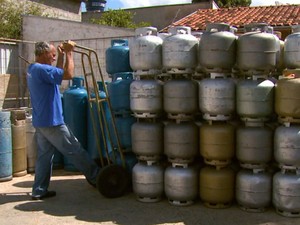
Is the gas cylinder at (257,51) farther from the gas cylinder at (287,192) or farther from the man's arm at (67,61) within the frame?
the man's arm at (67,61)

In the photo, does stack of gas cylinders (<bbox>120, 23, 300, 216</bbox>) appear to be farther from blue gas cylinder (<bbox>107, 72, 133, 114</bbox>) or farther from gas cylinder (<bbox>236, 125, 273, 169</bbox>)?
blue gas cylinder (<bbox>107, 72, 133, 114</bbox>)

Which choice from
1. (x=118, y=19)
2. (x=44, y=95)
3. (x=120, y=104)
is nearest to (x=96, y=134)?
(x=120, y=104)

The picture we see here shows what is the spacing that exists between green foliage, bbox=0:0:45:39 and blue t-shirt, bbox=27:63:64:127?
11.5 meters

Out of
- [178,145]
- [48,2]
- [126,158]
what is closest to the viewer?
[178,145]

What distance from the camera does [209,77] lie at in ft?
16.8

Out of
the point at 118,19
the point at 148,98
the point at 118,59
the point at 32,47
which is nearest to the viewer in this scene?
the point at 148,98

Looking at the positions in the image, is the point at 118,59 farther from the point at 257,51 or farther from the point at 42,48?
the point at 257,51

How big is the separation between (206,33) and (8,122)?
324cm

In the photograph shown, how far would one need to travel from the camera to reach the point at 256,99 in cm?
469

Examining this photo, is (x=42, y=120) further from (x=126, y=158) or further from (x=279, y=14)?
(x=279, y=14)

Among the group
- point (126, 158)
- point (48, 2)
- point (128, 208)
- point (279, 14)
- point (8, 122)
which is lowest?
point (128, 208)

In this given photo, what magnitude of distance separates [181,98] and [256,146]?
992 mm

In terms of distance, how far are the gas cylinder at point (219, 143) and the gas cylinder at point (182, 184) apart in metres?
0.30

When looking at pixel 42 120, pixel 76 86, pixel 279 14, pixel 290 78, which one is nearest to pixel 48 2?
pixel 279 14
